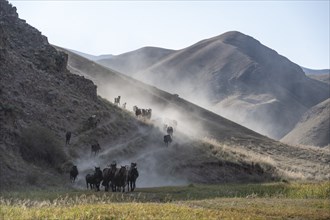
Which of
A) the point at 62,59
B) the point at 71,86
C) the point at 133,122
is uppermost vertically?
the point at 62,59

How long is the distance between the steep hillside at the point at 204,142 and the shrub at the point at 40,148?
12820 millimetres

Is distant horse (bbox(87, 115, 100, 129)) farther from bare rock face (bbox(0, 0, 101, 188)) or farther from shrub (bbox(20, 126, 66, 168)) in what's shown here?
shrub (bbox(20, 126, 66, 168))

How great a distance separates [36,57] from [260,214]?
5081cm

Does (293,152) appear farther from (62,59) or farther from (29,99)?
(29,99)

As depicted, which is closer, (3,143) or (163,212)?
(163,212)

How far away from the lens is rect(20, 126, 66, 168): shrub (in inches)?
1809

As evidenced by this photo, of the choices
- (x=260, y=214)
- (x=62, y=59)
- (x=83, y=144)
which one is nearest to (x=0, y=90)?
(x=83, y=144)

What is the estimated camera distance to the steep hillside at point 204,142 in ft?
191

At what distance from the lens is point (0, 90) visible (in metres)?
49.8

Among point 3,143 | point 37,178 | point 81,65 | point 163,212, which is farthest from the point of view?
point 81,65

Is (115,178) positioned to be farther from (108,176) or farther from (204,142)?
(204,142)

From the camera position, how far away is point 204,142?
67438mm

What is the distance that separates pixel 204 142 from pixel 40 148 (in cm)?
2721

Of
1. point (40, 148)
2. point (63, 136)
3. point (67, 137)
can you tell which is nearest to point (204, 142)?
point (63, 136)
